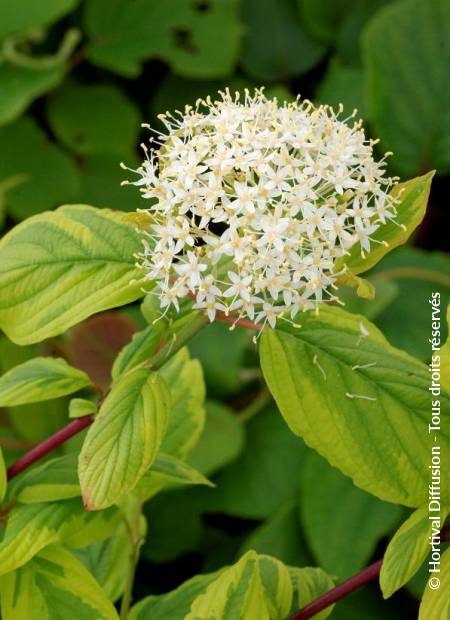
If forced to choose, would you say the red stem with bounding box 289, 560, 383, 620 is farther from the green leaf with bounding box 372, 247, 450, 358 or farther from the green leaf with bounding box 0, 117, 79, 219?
the green leaf with bounding box 0, 117, 79, 219

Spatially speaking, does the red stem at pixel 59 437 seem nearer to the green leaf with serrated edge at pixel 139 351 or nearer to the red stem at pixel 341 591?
the green leaf with serrated edge at pixel 139 351

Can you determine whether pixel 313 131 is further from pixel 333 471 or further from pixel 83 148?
pixel 83 148

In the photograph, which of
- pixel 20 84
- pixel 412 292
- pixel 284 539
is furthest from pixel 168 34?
pixel 284 539

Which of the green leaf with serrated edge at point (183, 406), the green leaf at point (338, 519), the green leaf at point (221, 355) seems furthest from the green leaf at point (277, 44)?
the green leaf with serrated edge at point (183, 406)

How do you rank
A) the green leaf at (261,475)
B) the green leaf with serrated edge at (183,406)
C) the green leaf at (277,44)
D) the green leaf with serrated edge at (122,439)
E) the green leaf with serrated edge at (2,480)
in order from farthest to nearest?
the green leaf at (277,44), the green leaf at (261,475), the green leaf with serrated edge at (183,406), the green leaf with serrated edge at (2,480), the green leaf with serrated edge at (122,439)

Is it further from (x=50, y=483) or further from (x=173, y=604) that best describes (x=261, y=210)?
(x=173, y=604)

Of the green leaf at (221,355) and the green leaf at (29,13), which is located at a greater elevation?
the green leaf at (29,13)

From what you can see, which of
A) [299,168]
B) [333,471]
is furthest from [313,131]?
[333,471]
